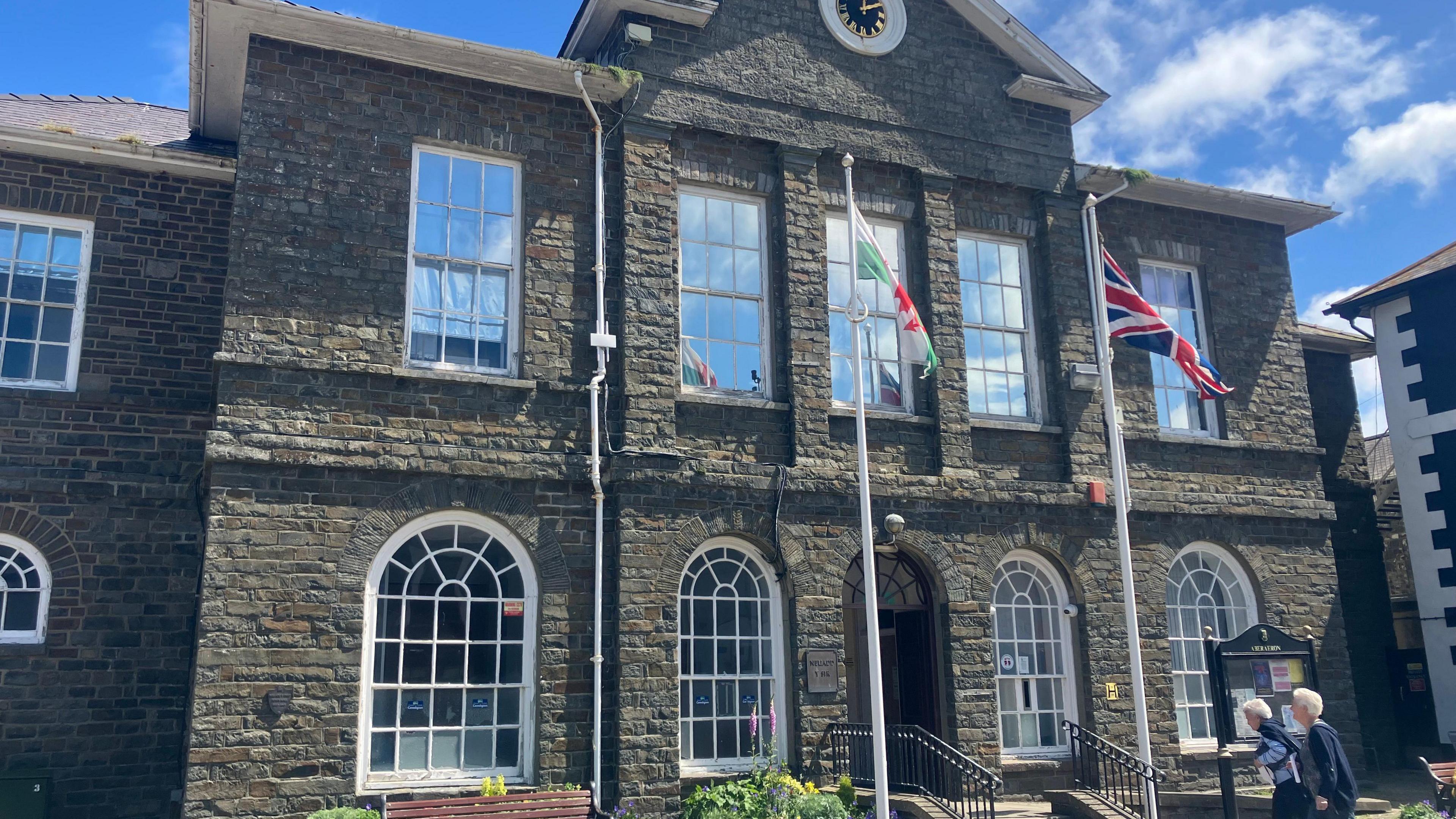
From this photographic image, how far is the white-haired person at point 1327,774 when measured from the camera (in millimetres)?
8523

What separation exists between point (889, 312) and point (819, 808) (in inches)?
231

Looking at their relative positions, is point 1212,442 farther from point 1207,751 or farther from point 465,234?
point 465,234

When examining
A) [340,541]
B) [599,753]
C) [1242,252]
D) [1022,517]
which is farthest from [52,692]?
[1242,252]

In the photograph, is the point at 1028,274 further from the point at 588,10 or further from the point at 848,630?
the point at 588,10

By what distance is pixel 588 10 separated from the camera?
13352mm

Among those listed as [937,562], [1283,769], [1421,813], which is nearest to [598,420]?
[937,562]

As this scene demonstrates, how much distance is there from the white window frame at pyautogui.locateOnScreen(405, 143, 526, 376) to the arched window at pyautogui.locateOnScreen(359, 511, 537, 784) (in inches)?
61.7

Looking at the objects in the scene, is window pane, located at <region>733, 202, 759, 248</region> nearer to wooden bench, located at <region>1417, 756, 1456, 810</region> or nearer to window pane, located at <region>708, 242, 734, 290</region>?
window pane, located at <region>708, 242, 734, 290</region>

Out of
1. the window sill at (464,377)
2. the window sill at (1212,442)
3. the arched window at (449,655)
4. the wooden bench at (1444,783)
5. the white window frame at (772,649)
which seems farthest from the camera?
the window sill at (1212,442)

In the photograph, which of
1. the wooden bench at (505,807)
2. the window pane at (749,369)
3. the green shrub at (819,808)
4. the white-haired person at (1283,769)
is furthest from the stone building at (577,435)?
the white-haired person at (1283,769)

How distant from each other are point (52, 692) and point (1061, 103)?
13415 mm

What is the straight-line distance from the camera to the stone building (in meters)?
11.0

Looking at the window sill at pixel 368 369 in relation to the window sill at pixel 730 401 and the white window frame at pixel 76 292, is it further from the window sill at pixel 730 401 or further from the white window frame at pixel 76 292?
Answer: the white window frame at pixel 76 292

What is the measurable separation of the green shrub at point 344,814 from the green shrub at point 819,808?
3729 millimetres
